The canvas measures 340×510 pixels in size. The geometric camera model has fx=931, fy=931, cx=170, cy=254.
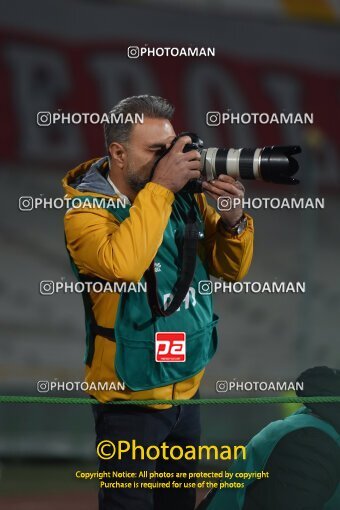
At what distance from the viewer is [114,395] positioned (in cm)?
167

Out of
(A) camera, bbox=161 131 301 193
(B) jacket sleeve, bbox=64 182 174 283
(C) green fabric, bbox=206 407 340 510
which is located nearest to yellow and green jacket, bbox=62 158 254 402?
(B) jacket sleeve, bbox=64 182 174 283

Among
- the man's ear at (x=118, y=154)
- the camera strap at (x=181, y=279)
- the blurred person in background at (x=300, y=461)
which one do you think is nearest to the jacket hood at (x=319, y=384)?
the blurred person in background at (x=300, y=461)

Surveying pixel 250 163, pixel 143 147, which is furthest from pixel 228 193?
pixel 143 147

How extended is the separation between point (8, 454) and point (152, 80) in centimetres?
181

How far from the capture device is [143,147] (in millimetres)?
1697

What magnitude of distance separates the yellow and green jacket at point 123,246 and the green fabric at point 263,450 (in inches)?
8.6

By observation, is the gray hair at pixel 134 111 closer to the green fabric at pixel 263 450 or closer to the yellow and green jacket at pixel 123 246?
the yellow and green jacket at pixel 123 246

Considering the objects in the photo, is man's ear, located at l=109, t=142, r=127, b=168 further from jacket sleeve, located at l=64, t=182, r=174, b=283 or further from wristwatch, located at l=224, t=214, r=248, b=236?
wristwatch, located at l=224, t=214, r=248, b=236

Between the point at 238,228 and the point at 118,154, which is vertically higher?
the point at 118,154

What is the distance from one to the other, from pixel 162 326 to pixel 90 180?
30 centimetres

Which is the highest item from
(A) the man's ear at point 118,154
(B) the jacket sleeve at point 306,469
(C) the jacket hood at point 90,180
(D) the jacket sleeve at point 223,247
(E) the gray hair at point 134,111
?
(E) the gray hair at point 134,111

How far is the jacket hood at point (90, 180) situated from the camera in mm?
1668

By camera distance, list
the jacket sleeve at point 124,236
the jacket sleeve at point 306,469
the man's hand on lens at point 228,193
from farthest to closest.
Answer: the jacket sleeve at point 306,469 < the man's hand on lens at point 228,193 < the jacket sleeve at point 124,236

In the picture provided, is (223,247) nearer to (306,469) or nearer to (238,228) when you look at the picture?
(238,228)
